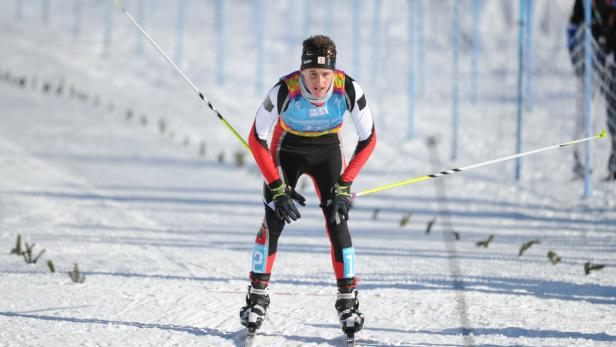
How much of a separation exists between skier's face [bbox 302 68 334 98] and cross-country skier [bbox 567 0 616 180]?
21.8 feet

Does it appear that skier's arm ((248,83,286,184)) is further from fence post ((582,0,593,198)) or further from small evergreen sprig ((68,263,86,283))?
fence post ((582,0,593,198))

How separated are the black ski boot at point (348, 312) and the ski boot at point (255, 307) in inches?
17.9

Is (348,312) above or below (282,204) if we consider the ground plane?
below

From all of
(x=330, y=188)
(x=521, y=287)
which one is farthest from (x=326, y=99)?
(x=521, y=287)

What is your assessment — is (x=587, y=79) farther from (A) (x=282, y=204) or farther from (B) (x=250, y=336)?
(B) (x=250, y=336)

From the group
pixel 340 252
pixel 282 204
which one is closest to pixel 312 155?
pixel 282 204

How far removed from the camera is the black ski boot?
175 inches

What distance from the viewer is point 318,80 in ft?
14.7

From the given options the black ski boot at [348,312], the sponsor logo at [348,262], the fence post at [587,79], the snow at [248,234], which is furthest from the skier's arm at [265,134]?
the fence post at [587,79]

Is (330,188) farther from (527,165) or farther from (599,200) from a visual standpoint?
(527,165)

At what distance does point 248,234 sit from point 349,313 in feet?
12.7

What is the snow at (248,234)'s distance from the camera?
4.86m

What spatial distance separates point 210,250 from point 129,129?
9.43m

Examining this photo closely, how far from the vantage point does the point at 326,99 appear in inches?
181
